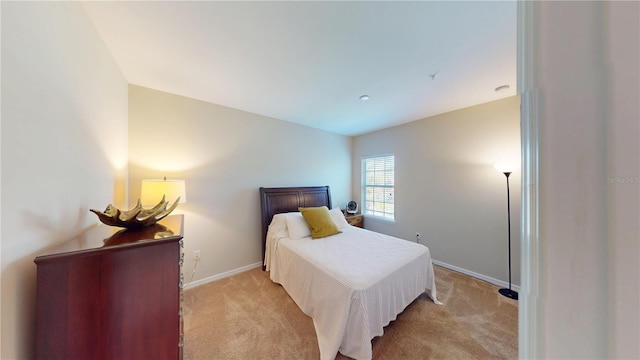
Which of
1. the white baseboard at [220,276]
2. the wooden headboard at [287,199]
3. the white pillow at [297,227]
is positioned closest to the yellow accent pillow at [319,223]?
the white pillow at [297,227]

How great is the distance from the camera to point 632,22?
0.20 m

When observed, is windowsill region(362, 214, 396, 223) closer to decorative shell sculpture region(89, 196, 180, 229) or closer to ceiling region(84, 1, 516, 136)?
ceiling region(84, 1, 516, 136)

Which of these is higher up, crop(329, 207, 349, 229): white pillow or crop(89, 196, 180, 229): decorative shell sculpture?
crop(89, 196, 180, 229): decorative shell sculpture

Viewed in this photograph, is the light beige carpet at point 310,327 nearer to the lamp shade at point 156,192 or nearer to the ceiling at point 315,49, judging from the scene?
the lamp shade at point 156,192

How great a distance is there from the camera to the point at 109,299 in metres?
0.85

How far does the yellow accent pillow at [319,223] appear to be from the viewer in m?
2.61

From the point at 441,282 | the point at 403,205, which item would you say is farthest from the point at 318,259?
the point at 403,205

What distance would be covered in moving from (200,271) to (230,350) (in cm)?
118

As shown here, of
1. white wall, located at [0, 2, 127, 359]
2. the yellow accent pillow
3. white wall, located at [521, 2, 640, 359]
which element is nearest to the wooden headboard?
the yellow accent pillow

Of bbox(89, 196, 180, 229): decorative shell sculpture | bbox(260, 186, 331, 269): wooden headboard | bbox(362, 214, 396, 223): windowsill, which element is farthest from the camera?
bbox(362, 214, 396, 223): windowsill

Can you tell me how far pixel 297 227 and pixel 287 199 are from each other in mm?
626

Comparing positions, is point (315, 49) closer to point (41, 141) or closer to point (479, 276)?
point (41, 141)

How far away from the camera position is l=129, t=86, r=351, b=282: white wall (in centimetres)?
220

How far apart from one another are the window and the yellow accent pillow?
1.39 metres
